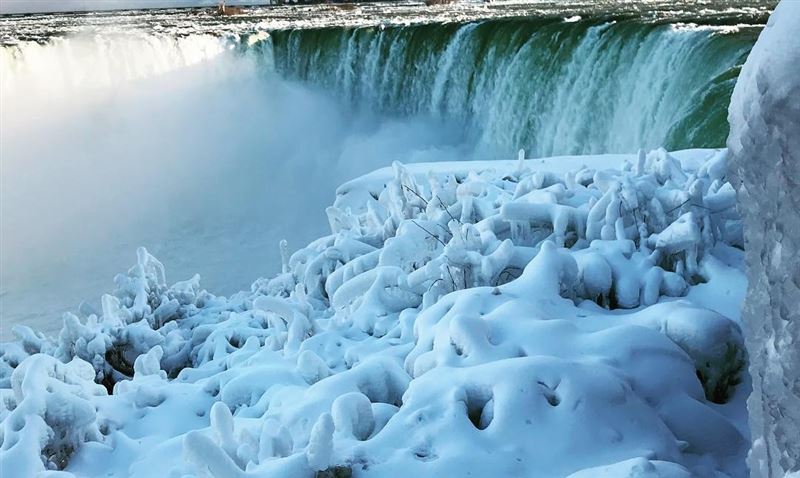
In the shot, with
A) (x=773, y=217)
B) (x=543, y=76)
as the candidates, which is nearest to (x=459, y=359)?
(x=773, y=217)

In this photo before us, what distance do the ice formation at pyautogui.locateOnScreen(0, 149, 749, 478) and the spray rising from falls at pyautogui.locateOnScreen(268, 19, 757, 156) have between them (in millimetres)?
5331

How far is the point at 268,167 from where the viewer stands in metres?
17.5

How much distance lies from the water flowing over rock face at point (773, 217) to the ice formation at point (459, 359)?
46cm

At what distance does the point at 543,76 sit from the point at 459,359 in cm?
1140

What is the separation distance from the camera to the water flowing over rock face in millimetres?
1307

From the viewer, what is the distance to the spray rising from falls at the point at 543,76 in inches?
400

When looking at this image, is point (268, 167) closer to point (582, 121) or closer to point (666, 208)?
point (582, 121)

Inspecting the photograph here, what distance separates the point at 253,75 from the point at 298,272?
48.1 feet

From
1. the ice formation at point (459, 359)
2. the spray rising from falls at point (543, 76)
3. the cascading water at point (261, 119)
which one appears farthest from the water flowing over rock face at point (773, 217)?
the cascading water at point (261, 119)

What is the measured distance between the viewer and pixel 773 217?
146 centimetres

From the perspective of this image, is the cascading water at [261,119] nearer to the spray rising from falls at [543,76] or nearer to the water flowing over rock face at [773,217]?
the spray rising from falls at [543,76]

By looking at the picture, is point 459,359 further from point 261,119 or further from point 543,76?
point 261,119

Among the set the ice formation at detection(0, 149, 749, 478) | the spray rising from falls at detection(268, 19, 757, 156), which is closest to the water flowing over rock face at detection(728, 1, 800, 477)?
the ice formation at detection(0, 149, 749, 478)

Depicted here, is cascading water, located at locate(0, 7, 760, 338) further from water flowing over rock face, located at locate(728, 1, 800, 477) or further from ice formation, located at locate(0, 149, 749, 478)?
water flowing over rock face, located at locate(728, 1, 800, 477)
